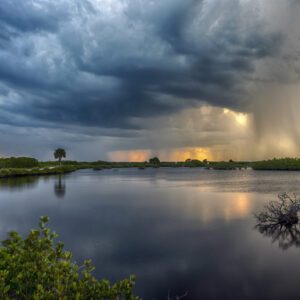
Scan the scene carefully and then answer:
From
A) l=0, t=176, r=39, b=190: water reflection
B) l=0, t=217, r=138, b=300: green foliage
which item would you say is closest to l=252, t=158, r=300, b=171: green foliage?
l=0, t=176, r=39, b=190: water reflection

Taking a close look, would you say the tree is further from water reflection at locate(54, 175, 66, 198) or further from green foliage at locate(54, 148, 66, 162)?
water reflection at locate(54, 175, 66, 198)

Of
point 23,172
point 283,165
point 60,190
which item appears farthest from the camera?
point 283,165

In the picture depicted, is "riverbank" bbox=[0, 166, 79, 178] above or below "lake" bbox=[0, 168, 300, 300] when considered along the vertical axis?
above

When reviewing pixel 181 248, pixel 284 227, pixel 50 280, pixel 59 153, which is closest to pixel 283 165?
pixel 59 153

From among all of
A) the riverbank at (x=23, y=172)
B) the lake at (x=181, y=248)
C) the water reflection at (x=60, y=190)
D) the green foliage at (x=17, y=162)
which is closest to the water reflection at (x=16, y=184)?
the water reflection at (x=60, y=190)

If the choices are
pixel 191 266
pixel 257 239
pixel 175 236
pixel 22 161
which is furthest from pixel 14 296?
pixel 22 161

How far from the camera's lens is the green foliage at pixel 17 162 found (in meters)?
119

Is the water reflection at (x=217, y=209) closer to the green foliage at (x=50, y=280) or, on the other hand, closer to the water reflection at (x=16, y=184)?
the green foliage at (x=50, y=280)

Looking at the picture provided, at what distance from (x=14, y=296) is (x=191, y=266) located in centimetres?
1132

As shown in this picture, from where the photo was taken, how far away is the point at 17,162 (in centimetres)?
12288

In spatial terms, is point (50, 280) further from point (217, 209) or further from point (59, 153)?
point (59, 153)

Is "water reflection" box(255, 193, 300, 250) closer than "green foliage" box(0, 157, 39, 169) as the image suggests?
Yes

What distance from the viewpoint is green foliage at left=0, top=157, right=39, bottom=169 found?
118938 millimetres

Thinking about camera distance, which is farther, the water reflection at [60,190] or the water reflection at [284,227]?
the water reflection at [60,190]
